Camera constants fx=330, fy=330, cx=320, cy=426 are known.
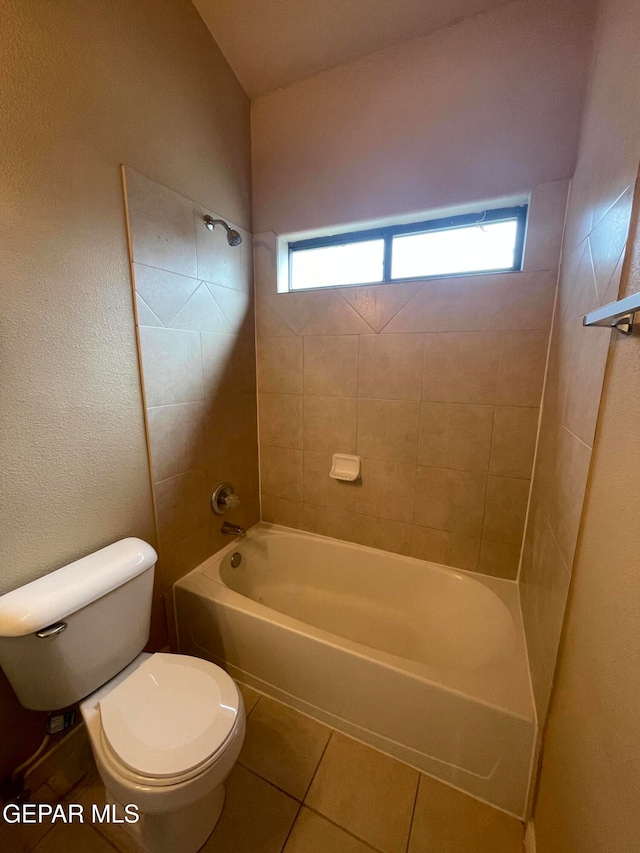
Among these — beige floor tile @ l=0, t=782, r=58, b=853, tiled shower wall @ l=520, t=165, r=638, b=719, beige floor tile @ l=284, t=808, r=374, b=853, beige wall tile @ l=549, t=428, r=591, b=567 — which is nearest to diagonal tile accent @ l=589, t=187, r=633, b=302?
tiled shower wall @ l=520, t=165, r=638, b=719

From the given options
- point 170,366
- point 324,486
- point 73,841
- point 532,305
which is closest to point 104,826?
point 73,841

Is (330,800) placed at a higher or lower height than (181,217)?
lower

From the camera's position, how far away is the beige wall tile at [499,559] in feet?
5.03

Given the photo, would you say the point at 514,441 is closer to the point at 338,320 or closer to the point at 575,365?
the point at 575,365

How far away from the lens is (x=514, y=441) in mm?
1445

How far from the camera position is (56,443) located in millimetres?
1033

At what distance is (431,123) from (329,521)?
1.93 meters

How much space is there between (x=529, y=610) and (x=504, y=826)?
2.05 feet

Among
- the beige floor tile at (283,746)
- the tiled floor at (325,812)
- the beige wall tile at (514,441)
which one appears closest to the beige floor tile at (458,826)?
the tiled floor at (325,812)

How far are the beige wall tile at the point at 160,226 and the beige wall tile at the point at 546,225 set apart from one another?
1.38 m

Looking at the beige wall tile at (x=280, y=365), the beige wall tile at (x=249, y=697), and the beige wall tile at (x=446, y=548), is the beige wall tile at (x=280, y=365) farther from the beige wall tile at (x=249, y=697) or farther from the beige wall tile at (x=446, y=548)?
the beige wall tile at (x=249, y=697)

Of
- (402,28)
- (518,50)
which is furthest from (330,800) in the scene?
(402,28)

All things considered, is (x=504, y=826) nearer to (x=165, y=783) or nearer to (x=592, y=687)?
(x=592, y=687)

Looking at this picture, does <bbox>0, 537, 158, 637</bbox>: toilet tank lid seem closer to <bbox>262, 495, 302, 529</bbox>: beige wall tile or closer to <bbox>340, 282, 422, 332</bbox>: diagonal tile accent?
<bbox>262, 495, 302, 529</bbox>: beige wall tile
